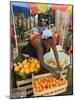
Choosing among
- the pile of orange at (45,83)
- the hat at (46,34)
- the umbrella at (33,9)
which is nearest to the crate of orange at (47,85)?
the pile of orange at (45,83)

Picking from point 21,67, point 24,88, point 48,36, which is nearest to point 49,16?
point 48,36

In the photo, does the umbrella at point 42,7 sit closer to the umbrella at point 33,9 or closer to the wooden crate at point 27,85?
the umbrella at point 33,9

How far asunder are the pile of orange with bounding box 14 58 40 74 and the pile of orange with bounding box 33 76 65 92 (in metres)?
0.10

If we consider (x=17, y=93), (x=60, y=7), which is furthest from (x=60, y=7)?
(x=17, y=93)

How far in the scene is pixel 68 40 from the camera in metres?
2.09

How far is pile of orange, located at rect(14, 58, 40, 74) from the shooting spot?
1998mm

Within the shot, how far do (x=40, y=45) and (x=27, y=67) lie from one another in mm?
213

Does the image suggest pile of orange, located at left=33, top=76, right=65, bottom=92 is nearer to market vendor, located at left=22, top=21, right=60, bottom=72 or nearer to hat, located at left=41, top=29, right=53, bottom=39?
market vendor, located at left=22, top=21, right=60, bottom=72

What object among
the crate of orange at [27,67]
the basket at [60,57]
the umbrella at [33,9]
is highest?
the umbrella at [33,9]

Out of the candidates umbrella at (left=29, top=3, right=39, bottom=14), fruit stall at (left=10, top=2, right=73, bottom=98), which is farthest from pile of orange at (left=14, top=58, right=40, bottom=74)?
umbrella at (left=29, top=3, right=39, bottom=14)

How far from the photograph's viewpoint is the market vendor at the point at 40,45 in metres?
2.02
